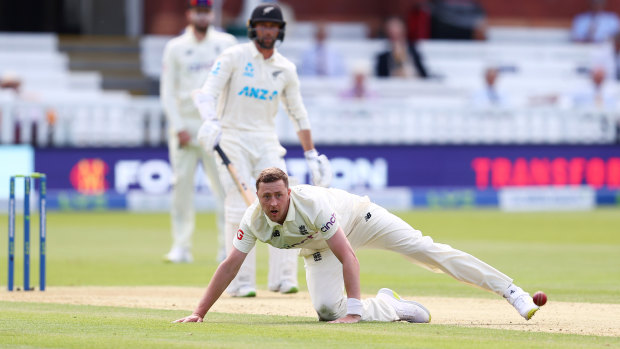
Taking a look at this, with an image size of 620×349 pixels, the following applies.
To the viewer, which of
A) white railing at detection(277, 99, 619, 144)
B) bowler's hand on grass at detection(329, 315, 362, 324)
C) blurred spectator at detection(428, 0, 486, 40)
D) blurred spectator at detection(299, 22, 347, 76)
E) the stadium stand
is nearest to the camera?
bowler's hand on grass at detection(329, 315, 362, 324)

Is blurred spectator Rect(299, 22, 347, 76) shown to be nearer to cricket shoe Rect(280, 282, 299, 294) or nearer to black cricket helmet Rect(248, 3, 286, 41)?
black cricket helmet Rect(248, 3, 286, 41)

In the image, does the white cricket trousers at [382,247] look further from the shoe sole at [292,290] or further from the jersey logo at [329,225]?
the shoe sole at [292,290]

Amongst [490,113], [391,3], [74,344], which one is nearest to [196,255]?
[74,344]

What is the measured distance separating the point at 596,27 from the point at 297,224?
18.7 metres

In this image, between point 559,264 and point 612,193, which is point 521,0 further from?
point 559,264

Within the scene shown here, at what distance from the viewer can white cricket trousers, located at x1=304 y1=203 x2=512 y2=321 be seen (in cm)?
715

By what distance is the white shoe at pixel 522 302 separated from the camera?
7062 mm

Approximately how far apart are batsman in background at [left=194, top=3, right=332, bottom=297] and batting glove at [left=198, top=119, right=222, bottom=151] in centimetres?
1

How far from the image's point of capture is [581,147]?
65.9 ft

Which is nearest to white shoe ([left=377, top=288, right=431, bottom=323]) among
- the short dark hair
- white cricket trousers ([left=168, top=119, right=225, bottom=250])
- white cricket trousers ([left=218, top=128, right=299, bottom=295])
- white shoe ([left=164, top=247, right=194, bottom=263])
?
the short dark hair

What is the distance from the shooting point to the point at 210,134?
8.85 meters

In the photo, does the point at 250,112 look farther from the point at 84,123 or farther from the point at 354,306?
the point at 84,123

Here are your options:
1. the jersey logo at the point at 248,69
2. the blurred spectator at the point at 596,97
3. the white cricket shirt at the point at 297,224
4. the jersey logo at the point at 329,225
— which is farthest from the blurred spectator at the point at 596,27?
the jersey logo at the point at 329,225

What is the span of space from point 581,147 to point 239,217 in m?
12.1
